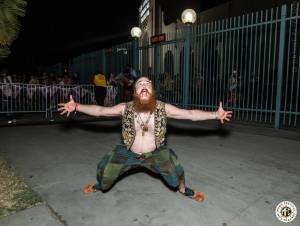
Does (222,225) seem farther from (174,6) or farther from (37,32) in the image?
(37,32)

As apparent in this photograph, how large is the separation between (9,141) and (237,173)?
5100 millimetres

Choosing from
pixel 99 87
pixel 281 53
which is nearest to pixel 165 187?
pixel 281 53

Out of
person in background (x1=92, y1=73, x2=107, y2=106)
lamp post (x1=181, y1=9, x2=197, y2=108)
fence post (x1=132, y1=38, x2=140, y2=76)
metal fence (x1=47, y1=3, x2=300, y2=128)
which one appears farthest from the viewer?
fence post (x1=132, y1=38, x2=140, y2=76)

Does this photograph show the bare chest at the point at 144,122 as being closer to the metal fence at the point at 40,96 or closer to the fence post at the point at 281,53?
the fence post at the point at 281,53

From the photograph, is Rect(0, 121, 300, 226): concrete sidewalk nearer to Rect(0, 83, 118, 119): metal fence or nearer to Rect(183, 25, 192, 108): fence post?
Rect(0, 83, 118, 119): metal fence

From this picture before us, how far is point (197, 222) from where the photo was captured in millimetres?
2982

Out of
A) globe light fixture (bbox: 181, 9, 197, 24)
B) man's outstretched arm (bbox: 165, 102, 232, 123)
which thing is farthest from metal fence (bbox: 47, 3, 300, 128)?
man's outstretched arm (bbox: 165, 102, 232, 123)

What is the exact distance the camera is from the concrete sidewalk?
3082 millimetres

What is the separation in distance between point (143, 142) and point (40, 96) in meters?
8.84

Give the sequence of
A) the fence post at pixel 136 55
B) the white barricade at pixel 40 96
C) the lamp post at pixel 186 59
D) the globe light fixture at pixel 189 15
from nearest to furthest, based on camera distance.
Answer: the globe light fixture at pixel 189 15 < the white barricade at pixel 40 96 < the lamp post at pixel 186 59 < the fence post at pixel 136 55

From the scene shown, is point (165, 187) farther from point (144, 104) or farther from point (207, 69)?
point (207, 69)

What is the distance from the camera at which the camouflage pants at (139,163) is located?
343 cm

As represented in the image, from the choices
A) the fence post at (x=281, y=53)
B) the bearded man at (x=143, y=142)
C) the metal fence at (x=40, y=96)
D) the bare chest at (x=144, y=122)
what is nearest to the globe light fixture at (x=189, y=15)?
the fence post at (x=281, y=53)

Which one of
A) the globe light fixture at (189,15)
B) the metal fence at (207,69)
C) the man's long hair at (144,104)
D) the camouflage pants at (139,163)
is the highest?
the globe light fixture at (189,15)
